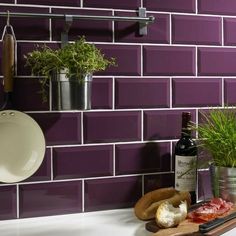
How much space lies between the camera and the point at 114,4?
1.22m

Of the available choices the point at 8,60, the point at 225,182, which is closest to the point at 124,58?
the point at 8,60

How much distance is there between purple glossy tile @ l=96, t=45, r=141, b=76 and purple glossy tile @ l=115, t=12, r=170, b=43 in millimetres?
24

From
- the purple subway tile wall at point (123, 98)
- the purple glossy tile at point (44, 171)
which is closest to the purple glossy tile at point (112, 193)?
the purple subway tile wall at point (123, 98)

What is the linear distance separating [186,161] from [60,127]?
13.6 inches

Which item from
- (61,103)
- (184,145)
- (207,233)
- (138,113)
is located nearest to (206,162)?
(184,145)

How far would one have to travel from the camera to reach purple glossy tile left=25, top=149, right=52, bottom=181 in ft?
3.83

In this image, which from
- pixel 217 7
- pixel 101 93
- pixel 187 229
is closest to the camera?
pixel 187 229

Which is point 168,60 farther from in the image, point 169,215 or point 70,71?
point 169,215

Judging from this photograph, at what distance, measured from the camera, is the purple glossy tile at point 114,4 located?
1198mm

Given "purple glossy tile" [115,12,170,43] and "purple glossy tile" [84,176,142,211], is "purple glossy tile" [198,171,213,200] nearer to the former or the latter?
"purple glossy tile" [84,176,142,211]

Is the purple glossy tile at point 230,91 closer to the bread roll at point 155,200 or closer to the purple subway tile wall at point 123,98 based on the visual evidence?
the purple subway tile wall at point 123,98

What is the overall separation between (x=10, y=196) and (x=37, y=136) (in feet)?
0.56

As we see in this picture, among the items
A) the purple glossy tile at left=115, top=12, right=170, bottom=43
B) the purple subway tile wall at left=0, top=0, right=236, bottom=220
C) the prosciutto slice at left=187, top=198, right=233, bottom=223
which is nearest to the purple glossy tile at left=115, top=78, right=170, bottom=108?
the purple subway tile wall at left=0, top=0, right=236, bottom=220

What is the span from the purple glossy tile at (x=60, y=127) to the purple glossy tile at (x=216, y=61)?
404mm
